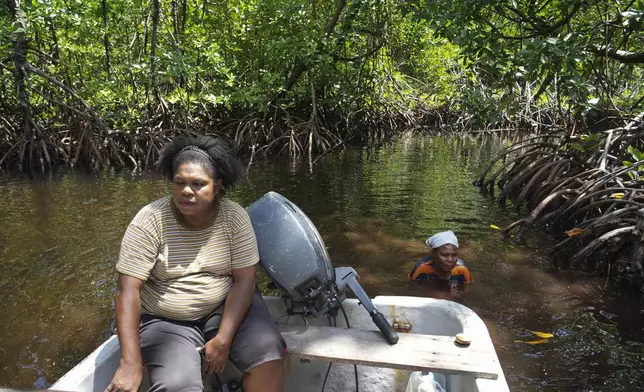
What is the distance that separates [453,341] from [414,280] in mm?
2353

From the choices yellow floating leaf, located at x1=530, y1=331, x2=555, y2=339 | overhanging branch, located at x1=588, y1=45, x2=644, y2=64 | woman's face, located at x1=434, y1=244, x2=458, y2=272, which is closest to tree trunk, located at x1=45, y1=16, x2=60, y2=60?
woman's face, located at x1=434, y1=244, x2=458, y2=272

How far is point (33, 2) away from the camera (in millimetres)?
8312

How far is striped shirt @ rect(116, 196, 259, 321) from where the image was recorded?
2.04 meters

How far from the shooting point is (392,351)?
6.67 ft

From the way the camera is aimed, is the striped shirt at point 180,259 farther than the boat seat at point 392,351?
Yes

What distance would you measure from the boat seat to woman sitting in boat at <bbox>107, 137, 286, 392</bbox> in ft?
0.48

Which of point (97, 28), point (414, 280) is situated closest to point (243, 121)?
point (97, 28)

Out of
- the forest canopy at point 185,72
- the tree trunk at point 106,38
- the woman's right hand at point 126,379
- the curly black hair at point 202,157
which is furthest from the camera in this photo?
the tree trunk at point 106,38

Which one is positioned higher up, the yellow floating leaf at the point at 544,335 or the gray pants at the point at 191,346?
the gray pants at the point at 191,346

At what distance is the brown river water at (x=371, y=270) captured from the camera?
127 inches

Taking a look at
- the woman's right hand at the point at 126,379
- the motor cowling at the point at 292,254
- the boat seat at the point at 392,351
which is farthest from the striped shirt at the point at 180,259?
the boat seat at the point at 392,351

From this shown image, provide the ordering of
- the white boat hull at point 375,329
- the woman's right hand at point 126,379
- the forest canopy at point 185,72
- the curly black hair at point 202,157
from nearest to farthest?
the woman's right hand at point 126,379, the curly black hair at point 202,157, the white boat hull at point 375,329, the forest canopy at point 185,72

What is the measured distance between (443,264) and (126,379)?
9.52 feet

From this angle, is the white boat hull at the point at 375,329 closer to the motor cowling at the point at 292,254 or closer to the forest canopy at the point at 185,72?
the motor cowling at the point at 292,254
